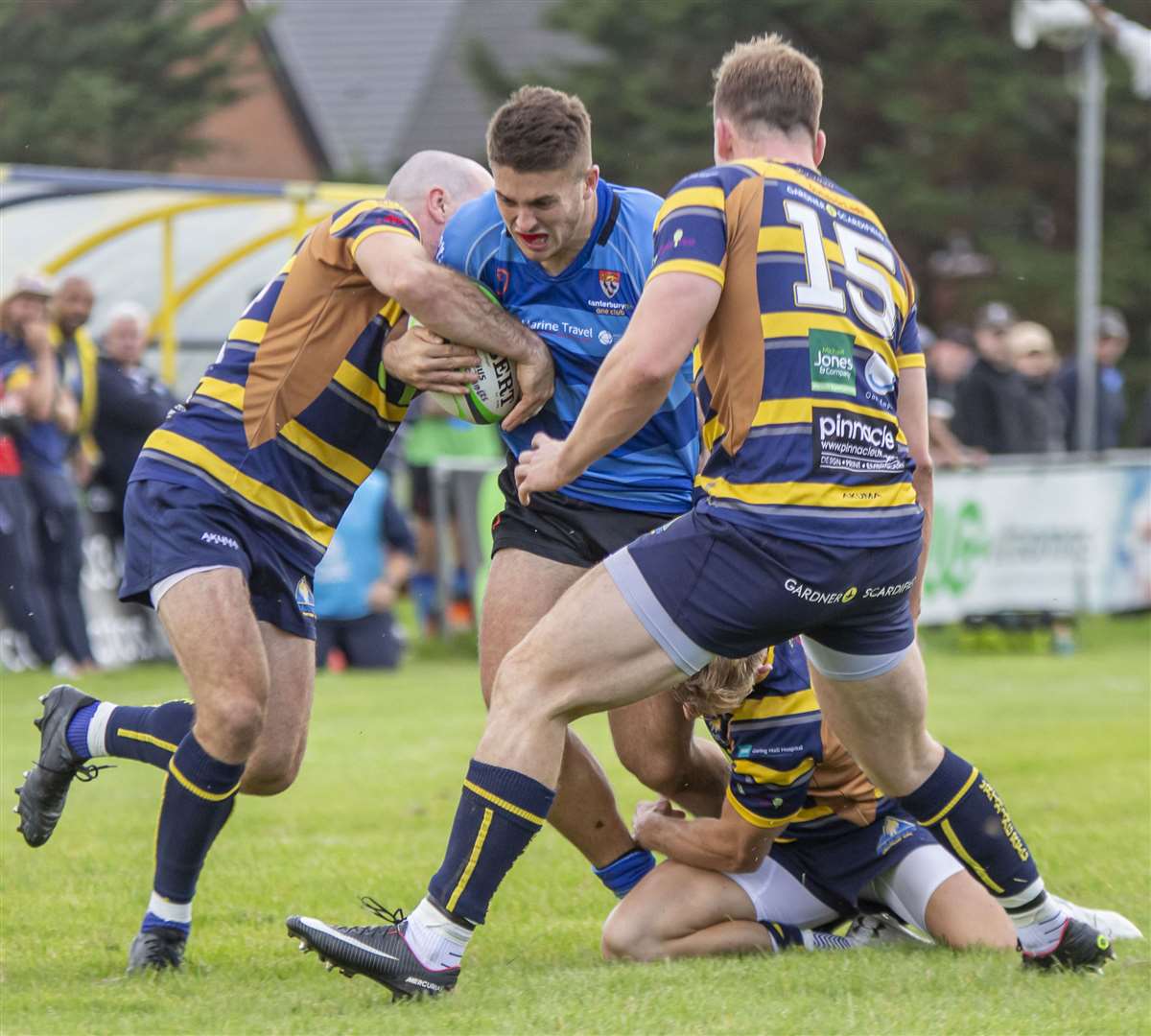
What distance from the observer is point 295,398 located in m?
5.42

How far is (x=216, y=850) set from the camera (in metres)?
7.36

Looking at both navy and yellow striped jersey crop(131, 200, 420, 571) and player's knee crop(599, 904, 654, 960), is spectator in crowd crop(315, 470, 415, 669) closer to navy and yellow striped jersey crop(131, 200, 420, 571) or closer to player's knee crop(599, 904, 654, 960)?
navy and yellow striped jersey crop(131, 200, 420, 571)

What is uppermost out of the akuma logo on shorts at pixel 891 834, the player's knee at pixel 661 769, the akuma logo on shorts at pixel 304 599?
the akuma logo on shorts at pixel 304 599

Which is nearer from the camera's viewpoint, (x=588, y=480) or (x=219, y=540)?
(x=219, y=540)

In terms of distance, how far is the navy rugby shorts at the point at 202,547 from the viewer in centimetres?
520

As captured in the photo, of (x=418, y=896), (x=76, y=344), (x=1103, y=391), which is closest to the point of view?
(x=418, y=896)

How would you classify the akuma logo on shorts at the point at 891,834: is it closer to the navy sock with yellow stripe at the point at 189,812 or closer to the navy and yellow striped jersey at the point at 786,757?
the navy and yellow striped jersey at the point at 786,757

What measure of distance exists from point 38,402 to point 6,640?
1.71 meters

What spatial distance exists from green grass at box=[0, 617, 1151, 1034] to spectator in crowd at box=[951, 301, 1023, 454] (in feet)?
14.4

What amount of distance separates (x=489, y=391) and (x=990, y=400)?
423 inches

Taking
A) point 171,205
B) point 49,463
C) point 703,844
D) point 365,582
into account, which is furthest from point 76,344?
point 703,844

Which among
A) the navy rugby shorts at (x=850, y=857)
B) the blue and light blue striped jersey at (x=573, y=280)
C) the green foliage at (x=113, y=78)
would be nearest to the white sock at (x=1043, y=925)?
the navy rugby shorts at (x=850, y=857)

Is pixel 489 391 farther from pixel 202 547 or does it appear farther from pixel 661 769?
pixel 661 769

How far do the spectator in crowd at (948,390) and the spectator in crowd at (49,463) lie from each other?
6.54 m
